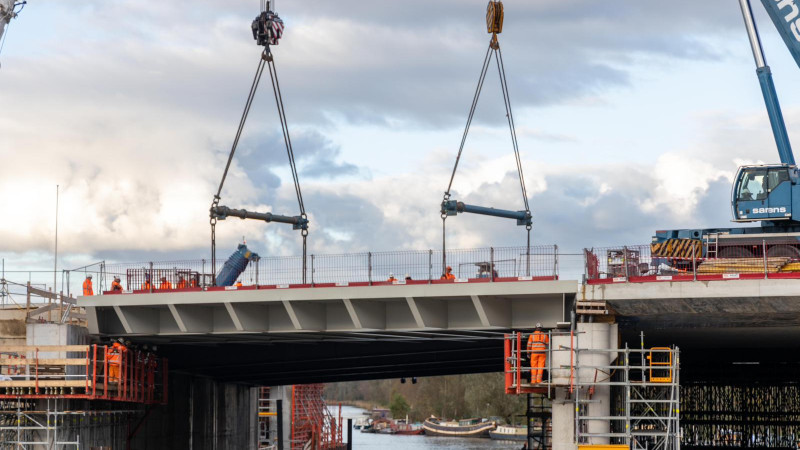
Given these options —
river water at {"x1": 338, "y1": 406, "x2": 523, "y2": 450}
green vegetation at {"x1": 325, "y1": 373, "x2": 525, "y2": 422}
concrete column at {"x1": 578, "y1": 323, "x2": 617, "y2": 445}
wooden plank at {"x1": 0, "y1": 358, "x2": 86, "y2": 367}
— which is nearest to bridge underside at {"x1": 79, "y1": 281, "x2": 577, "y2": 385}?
concrete column at {"x1": 578, "y1": 323, "x2": 617, "y2": 445}

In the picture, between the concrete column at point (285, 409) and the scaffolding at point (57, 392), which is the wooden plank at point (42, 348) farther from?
the concrete column at point (285, 409)

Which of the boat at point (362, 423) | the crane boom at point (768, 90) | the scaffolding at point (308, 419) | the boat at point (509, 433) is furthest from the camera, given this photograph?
the boat at point (362, 423)

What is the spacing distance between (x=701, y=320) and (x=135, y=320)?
22.6 metres

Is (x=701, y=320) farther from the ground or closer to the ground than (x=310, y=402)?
farther from the ground

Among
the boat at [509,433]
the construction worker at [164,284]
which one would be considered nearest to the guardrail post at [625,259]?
the construction worker at [164,284]

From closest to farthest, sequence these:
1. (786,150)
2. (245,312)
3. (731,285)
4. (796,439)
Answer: (731,285) < (245,312) < (786,150) < (796,439)

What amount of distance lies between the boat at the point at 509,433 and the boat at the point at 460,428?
320 cm

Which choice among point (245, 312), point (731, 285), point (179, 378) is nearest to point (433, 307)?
point (245, 312)

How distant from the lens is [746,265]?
3831 centimetres

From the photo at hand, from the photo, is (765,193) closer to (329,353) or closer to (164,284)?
(329,353)

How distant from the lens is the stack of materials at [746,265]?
124 feet

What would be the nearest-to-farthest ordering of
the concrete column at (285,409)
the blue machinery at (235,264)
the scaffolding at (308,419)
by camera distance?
the blue machinery at (235,264)
the concrete column at (285,409)
the scaffolding at (308,419)

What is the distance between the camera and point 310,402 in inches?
3688

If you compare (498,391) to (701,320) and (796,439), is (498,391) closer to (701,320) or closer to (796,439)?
(796,439)
